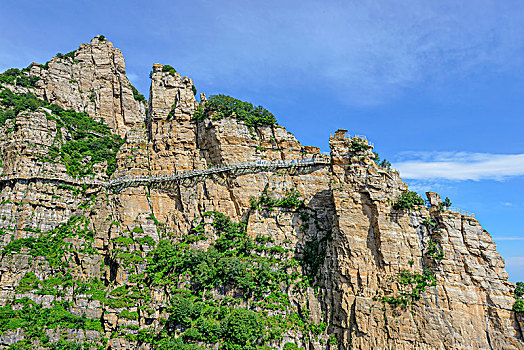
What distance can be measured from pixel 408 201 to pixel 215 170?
28.9m

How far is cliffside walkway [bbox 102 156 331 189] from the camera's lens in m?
58.5

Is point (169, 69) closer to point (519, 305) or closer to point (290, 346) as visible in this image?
point (290, 346)

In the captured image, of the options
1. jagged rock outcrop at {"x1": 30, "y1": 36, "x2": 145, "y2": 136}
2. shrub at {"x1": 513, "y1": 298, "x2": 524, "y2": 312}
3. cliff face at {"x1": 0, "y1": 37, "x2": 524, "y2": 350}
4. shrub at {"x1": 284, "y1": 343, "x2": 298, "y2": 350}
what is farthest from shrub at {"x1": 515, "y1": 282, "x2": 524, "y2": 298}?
jagged rock outcrop at {"x1": 30, "y1": 36, "x2": 145, "y2": 136}

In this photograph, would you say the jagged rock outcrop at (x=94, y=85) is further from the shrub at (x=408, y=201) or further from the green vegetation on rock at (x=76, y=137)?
the shrub at (x=408, y=201)

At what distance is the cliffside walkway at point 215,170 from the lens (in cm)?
5853

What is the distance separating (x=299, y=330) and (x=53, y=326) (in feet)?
99.5

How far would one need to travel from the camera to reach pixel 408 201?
4669cm

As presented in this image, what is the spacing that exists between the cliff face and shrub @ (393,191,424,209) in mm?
653

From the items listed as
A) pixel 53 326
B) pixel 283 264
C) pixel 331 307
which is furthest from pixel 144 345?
pixel 331 307

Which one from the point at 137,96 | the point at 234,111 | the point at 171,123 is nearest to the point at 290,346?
the point at 234,111

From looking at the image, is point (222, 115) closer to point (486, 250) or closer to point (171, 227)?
point (171, 227)

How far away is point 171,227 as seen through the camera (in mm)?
58594

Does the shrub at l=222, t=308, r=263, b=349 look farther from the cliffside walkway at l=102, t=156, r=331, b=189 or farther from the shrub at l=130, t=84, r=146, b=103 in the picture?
the shrub at l=130, t=84, r=146, b=103

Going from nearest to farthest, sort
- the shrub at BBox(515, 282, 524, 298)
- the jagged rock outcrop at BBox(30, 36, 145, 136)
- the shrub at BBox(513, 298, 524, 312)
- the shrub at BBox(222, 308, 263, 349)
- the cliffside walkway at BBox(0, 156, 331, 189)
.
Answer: the shrub at BBox(513, 298, 524, 312), the shrub at BBox(222, 308, 263, 349), the shrub at BBox(515, 282, 524, 298), the cliffside walkway at BBox(0, 156, 331, 189), the jagged rock outcrop at BBox(30, 36, 145, 136)
